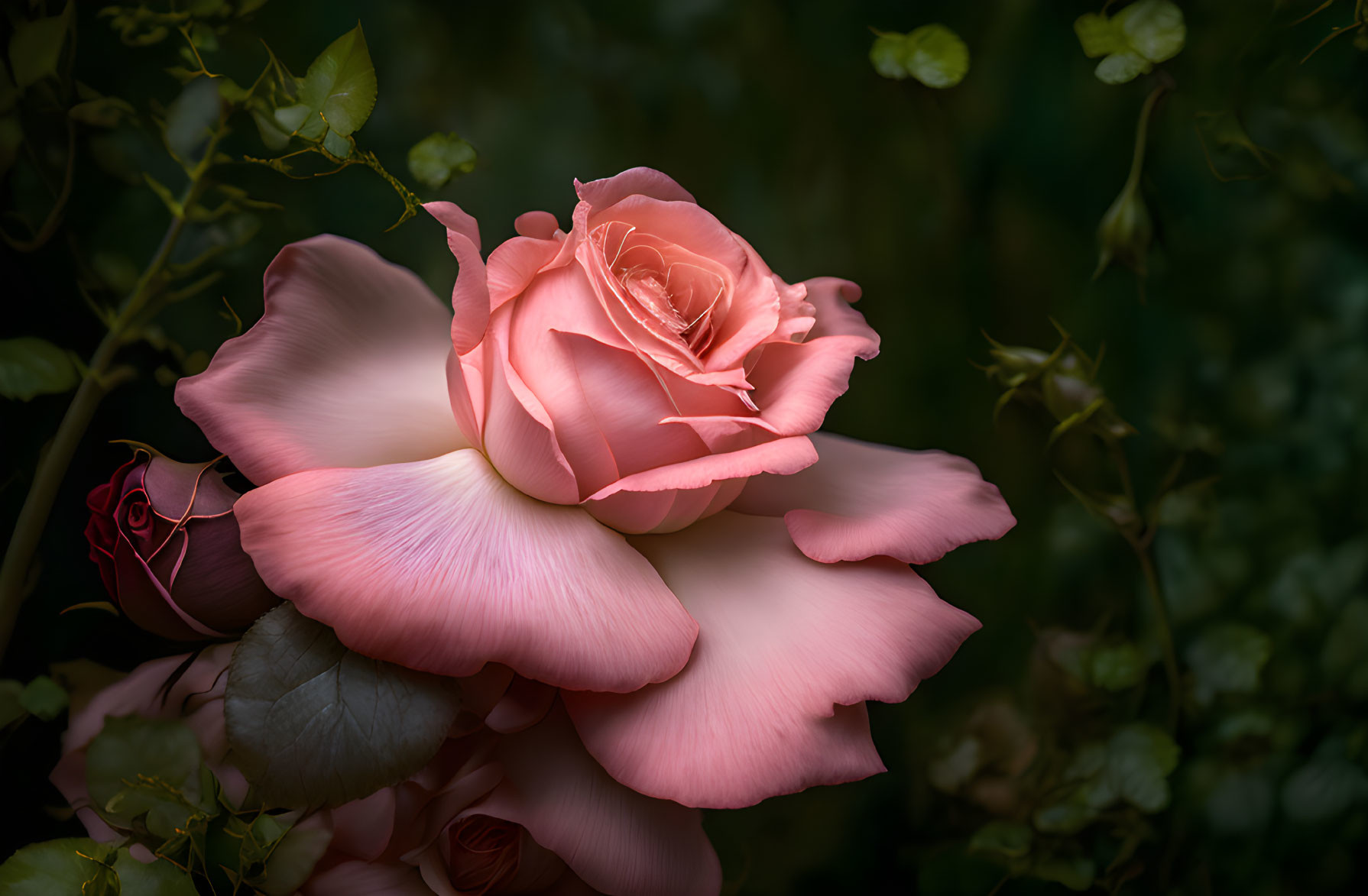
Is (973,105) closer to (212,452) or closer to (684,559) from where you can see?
(684,559)

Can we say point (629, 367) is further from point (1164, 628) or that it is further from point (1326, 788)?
point (1326, 788)

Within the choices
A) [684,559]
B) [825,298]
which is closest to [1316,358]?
[825,298]

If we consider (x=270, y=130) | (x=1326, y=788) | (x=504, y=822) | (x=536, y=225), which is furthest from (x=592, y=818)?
(x=1326, y=788)

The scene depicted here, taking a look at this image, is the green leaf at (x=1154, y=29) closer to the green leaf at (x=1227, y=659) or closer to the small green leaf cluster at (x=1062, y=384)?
the small green leaf cluster at (x=1062, y=384)

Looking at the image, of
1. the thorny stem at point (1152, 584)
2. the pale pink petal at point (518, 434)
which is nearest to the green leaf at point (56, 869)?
the pale pink petal at point (518, 434)

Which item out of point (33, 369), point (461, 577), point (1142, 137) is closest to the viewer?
point (461, 577)
